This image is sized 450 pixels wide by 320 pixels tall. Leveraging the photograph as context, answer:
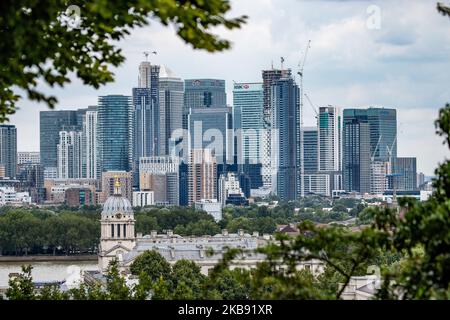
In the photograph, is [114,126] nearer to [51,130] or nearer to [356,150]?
[51,130]

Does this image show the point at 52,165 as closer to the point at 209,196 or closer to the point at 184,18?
the point at 209,196

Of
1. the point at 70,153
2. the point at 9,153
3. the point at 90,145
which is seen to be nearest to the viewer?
the point at 9,153

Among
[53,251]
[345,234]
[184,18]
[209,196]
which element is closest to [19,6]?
[184,18]

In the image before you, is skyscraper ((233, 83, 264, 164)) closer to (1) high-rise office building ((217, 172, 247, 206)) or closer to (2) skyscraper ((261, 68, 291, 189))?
(2) skyscraper ((261, 68, 291, 189))

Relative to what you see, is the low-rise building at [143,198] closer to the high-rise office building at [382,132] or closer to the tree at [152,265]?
the high-rise office building at [382,132]

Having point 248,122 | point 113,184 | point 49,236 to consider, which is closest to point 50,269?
point 49,236

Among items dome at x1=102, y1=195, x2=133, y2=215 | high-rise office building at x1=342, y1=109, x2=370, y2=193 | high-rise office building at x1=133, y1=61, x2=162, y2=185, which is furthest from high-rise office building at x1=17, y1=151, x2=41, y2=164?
dome at x1=102, y1=195, x2=133, y2=215
